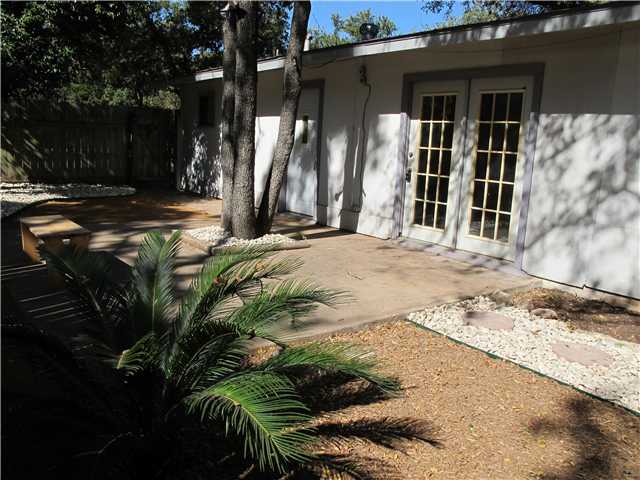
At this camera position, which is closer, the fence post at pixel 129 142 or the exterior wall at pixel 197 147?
the exterior wall at pixel 197 147

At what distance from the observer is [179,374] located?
8.68ft

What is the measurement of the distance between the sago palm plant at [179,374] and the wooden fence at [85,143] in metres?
12.4

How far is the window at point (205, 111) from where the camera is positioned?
43.3ft

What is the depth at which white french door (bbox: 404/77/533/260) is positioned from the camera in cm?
651

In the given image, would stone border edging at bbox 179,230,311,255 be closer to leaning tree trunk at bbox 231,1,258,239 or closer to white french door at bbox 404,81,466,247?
leaning tree trunk at bbox 231,1,258,239

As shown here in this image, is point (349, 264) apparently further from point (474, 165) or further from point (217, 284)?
point (217, 284)

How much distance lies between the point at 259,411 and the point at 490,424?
1.66 m

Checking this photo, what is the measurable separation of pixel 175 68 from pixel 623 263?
50.4 ft

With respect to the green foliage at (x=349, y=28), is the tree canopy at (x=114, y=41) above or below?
below

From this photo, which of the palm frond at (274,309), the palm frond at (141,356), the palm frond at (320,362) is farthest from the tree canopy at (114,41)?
the palm frond at (320,362)

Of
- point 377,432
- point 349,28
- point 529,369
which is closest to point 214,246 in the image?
point 529,369

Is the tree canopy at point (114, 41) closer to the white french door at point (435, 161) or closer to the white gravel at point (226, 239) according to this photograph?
the white gravel at point (226, 239)

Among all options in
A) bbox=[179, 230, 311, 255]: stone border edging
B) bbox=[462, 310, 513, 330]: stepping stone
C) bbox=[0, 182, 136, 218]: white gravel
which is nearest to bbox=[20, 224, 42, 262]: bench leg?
bbox=[179, 230, 311, 255]: stone border edging

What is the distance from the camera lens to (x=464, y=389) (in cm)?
365
